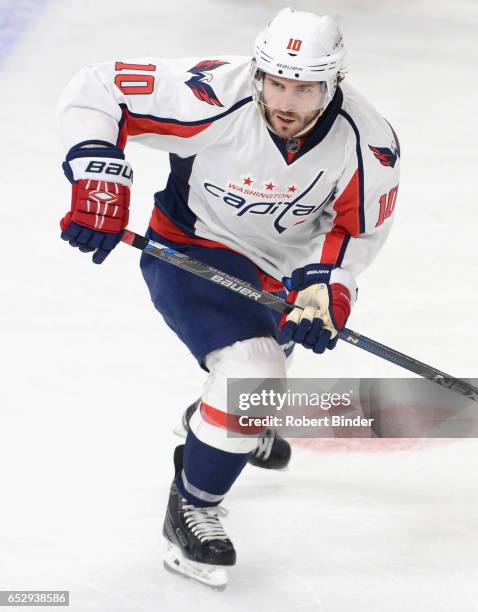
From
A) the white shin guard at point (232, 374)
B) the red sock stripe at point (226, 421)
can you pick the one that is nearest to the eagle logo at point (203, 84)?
the white shin guard at point (232, 374)

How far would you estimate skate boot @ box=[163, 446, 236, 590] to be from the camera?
2549 millimetres

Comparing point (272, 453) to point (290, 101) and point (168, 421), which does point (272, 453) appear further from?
point (290, 101)

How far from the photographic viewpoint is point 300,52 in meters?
2.54

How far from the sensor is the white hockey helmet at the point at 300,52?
99.8 inches

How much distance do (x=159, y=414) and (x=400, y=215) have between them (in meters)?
1.61

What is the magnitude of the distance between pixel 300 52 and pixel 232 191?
0.40m

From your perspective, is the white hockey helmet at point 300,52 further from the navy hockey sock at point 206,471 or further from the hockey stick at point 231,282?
the navy hockey sock at point 206,471

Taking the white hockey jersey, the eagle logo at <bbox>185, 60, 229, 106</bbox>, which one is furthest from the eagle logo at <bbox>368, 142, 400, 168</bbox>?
the eagle logo at <bbox>185, 60, 229, 106</bbox>

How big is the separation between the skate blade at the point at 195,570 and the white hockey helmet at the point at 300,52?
3.44 feet

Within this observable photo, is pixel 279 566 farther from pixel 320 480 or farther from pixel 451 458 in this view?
pixel 451 458

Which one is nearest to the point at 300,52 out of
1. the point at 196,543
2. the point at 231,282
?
the point at 231,282

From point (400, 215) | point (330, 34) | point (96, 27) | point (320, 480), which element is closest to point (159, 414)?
point (320, 480)

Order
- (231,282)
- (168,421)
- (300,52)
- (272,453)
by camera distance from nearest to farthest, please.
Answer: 1. (300,52)
2. (231,282)
3. (272,453)
4. (168,421)

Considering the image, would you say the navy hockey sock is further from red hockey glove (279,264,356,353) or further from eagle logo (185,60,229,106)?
eagle logo (185,60,229,106)
